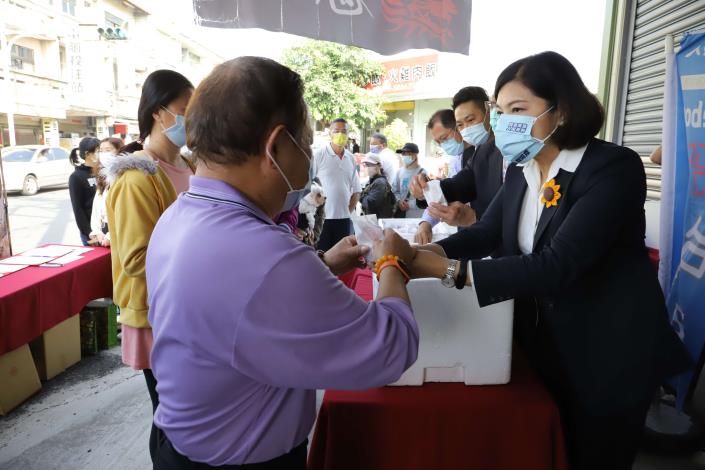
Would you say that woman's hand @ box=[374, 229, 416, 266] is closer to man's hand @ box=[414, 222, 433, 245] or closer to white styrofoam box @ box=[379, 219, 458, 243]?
man's hand @ box=[414, 222, 433, 245]

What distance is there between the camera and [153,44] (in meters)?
25.2

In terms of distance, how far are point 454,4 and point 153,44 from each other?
26.4 metres

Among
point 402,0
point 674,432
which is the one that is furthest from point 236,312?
point 402,0

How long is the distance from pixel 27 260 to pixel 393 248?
3357 millimetres

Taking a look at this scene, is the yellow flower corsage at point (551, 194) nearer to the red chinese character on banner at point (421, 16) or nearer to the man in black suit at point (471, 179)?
the man in black suit at point (471, 179)

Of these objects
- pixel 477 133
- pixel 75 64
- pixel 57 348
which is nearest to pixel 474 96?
pixel 477 133

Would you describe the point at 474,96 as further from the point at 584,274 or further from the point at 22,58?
the point at 22,58

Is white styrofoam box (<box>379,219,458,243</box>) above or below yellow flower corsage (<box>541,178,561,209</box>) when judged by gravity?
below

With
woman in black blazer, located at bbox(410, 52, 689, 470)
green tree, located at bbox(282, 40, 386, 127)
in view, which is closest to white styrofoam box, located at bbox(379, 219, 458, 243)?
woman in black blazer, located at bbox(410, 52, 689, 470)

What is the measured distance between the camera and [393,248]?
112 cm

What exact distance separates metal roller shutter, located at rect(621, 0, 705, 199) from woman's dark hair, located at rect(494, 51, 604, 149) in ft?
7.59

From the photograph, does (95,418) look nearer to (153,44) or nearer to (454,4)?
(454,4)

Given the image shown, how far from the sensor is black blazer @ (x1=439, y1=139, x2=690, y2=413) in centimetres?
117

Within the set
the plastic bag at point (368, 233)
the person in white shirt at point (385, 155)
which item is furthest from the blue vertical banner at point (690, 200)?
the person in white shirt at point (385, 155)
